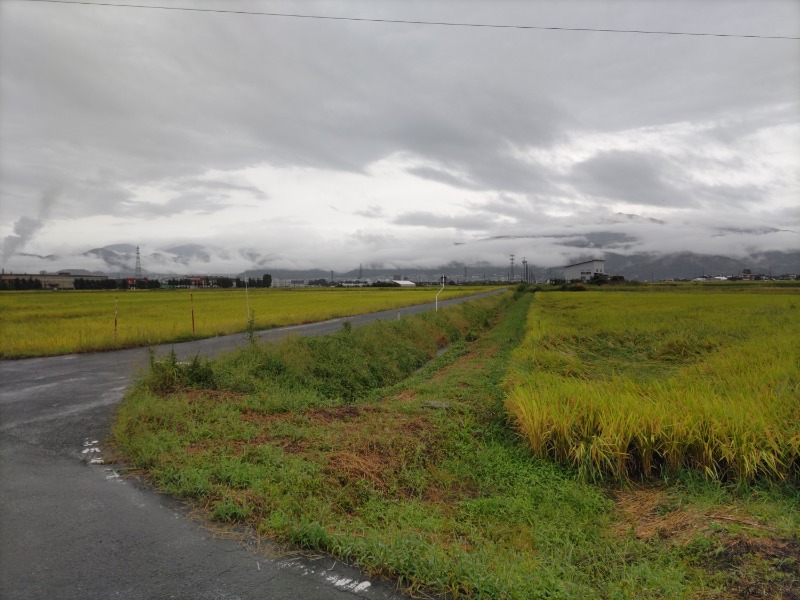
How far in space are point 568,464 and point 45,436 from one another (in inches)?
268

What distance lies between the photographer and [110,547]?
3330mm

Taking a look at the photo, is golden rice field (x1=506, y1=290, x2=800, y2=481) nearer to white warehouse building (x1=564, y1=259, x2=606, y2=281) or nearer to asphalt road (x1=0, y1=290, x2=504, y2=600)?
asphalt road (x1=0, y1=290, x2=504, y2=600)

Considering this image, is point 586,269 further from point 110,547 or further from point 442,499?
point 110,547

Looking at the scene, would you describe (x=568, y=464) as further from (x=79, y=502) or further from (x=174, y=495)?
(x=79, y=502)

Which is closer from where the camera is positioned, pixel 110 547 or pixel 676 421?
pixel 110 547

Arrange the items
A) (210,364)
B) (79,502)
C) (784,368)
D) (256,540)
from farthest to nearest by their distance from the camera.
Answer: (210,364) < (784,368) < (79,502) < (256,540)

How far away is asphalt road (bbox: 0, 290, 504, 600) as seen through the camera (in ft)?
9.41

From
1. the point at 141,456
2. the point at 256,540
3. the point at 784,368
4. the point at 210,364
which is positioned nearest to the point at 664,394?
the point at 784,368

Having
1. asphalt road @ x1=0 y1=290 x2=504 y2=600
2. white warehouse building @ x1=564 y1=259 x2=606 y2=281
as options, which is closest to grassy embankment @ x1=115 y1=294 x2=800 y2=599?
asphalt road @ x1=0 y1=290 x2=504 y2=600

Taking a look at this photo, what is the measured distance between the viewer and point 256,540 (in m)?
3.44

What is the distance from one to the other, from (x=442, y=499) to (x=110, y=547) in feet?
9.81

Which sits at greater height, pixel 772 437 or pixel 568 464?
pixel 772 437

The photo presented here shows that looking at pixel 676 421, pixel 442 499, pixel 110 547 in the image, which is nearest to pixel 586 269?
pixel 676 421

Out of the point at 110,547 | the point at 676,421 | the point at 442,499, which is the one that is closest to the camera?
the point at 110,547
